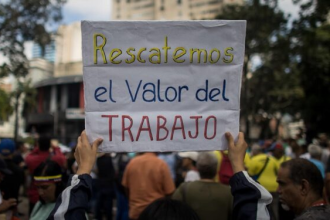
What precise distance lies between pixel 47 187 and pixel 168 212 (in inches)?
72.2

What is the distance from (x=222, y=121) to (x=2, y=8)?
12747 mm

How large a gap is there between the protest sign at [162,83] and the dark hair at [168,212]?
62cm

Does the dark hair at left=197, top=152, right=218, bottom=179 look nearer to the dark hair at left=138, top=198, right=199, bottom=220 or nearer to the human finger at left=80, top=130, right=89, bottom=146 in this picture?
the human finger at left=80, top=130, right=89, bottom=146

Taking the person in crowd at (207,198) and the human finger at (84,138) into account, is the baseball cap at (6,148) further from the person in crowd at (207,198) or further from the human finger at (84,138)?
the human finger at (84,138)

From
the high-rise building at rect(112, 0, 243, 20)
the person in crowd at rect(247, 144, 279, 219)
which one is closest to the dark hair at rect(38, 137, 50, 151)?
the person in crowd at rect(247, 144, 279, 219)

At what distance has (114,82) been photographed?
230cm

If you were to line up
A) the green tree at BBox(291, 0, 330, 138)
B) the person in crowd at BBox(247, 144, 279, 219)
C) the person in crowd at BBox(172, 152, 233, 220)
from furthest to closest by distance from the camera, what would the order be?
the green tree at BBox(291, 0, 330, 138) < the person in crowd at BBox(247, 144, 279, 219) < the person in crowd at BBox(172, 152, 233, 220)

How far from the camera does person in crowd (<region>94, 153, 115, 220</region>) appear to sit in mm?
7266

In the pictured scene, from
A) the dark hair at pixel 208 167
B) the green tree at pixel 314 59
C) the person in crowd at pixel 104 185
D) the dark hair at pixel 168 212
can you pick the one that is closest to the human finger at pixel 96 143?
the dark hair at pixel 168 212

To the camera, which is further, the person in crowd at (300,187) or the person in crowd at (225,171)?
the person in crowd at (225,171)

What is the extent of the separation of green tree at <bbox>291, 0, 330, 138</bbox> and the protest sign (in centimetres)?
860

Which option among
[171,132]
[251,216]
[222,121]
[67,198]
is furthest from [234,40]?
[67,198]

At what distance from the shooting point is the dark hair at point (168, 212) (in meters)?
1.64

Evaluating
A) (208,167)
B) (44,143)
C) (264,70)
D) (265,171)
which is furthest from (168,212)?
(264,70)
